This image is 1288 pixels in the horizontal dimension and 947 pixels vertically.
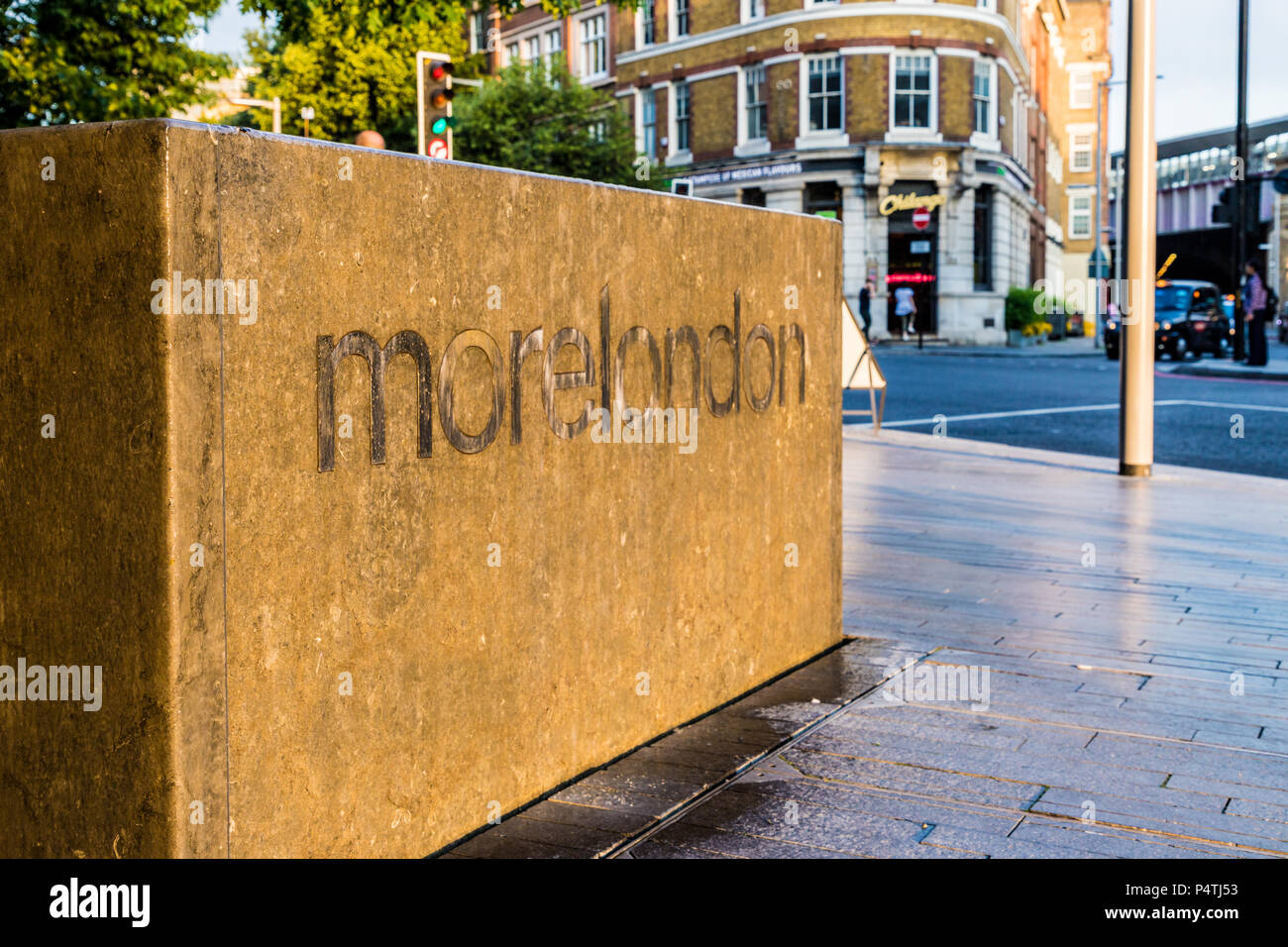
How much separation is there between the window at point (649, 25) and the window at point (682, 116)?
2.14 metres

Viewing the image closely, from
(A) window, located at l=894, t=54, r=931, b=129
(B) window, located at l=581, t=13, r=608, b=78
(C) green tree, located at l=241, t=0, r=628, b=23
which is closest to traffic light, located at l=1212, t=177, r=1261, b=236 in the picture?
(A) window, located at l=894, t=54, r=931, b=129

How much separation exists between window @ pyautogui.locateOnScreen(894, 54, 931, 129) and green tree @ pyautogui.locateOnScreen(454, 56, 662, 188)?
7342 millimetres

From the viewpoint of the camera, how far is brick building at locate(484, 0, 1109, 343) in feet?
130

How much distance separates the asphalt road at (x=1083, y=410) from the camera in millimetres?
13047

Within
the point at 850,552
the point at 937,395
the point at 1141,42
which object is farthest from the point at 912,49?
the point at 850,552

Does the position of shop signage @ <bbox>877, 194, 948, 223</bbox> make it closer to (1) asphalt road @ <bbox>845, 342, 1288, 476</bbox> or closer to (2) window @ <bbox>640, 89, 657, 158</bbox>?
(2) window @ <bbox>640, 89, 657, 158</bbox>

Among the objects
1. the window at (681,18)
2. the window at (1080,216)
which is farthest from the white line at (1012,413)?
the window at (1080,216)

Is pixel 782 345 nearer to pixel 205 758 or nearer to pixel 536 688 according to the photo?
pixel 536 688

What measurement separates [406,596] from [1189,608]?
3960 mm

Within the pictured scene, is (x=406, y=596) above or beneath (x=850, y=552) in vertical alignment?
above

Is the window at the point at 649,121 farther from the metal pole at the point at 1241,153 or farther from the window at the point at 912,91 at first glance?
the metal pole at the point at 1241,153

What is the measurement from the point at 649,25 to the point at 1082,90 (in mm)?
36855

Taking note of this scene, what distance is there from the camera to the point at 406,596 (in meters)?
2.93

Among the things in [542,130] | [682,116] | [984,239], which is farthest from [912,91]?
[542,130]
